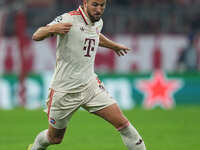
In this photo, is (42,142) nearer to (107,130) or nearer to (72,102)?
(72,102)

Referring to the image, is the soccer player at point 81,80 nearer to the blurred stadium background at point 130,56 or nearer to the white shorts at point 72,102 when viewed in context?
the white shorts at point 72,102

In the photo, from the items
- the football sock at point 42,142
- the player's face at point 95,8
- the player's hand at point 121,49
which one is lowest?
→ the football sock at point 42,142

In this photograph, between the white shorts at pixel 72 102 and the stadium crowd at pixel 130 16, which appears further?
the stadium crowd at pixel 130 16

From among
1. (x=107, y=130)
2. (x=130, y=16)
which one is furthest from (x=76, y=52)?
(x=130, y=16)

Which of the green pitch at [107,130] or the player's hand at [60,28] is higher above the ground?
the player's hand at [60,28]

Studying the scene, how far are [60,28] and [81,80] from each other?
0.94 meters

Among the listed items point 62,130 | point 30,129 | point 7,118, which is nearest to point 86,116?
point 7,118

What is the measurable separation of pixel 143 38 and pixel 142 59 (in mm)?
734

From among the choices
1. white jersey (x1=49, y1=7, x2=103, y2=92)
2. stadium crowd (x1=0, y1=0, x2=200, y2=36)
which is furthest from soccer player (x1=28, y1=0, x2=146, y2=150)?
stadium crowd (x1=0, y1=0, x2=200, y2=36)

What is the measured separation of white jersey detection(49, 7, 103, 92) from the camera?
7.96m

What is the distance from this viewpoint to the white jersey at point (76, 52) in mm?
7965

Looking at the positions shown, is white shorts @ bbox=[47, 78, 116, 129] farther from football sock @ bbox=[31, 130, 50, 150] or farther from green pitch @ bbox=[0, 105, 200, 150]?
green pitch @ bbox=[0, 105, 200, 150]

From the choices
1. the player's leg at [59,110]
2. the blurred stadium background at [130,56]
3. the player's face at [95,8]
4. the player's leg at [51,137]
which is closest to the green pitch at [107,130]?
the blurred stadium background at [130,56]

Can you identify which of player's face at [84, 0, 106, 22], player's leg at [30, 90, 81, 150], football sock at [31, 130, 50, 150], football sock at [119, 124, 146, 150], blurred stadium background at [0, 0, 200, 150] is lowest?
blurred stadium background at [0, 0, 200, 150]
